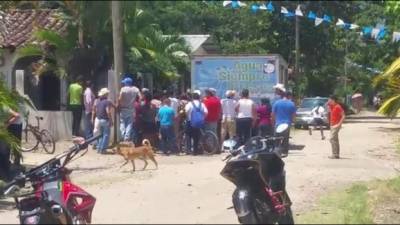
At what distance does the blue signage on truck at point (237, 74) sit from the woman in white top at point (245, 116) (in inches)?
117

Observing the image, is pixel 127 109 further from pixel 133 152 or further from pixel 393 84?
pixel 393 84

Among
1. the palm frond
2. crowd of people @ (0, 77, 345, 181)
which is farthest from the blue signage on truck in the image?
the palm frond

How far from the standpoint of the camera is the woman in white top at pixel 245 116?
21000 millimetres

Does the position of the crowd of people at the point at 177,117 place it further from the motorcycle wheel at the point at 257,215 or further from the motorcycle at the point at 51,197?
the motorcycle at the point at 51,197

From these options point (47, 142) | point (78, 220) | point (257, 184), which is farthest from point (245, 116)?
point (78, 220)

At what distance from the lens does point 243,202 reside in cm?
919

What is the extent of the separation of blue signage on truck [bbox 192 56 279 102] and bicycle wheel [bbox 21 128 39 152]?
5041 millimetres

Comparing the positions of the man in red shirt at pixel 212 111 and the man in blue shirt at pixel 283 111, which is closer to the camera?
the man in blue shirt at pixel 283 111

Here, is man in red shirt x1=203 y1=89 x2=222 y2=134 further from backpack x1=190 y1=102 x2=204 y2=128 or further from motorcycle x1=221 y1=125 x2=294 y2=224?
motorcycle x1=221 y1=125 x2=294 y2=224

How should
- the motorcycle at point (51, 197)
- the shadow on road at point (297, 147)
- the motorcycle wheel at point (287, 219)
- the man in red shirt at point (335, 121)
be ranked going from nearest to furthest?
the motorcycle at point (51, 197), the motorcycle wheel at point (287, 219), the man in red shirt at point (335, 121), the shadow on road at point (297, 147)

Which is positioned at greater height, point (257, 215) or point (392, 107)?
point (392, 107)

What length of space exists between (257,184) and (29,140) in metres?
13.4

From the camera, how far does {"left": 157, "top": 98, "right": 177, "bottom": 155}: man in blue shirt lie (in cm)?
2089

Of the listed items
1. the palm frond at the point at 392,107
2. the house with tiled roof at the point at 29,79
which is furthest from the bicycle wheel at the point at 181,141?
the palm frond at the point at 392,107
